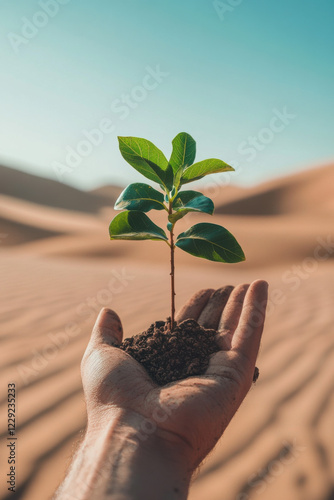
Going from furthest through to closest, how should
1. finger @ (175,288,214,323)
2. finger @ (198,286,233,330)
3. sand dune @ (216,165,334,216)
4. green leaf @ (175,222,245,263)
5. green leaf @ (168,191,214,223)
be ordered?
sand dune @ (216,165,334,216) < finger @ (175,288,214,323) < finger @ (198,286,233,330) < green leaf @ (175,222,245,263) < green leaf @ (168,191,214,223)

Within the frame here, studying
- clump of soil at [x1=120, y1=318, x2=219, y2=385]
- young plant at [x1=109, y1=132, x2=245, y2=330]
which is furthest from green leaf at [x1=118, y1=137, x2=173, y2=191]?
clump of soil at [x1=120, y1=318, x2=219, y2=385]

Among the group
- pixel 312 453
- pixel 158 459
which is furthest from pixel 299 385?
pixel 158 459

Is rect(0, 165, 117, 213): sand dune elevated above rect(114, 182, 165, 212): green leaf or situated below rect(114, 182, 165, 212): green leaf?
above

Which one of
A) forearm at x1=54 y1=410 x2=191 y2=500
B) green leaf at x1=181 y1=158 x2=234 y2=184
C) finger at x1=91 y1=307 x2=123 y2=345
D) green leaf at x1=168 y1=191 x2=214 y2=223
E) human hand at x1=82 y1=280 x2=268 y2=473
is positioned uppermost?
green leaf at x1=181 y1=158 x2=234 y2=184

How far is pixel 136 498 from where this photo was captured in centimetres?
131

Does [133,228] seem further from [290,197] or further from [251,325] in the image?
[290,197]

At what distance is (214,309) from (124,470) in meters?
1.35

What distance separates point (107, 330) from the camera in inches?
91.2

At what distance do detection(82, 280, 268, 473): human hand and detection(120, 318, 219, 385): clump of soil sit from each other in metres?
0.06

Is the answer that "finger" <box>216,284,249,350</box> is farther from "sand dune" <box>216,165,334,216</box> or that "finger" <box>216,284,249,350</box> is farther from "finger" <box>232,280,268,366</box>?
"sand dune" <box>216,165,334,216</box>

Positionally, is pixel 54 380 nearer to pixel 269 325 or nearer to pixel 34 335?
pixel 34 335

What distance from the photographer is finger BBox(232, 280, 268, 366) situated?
81.2 inches

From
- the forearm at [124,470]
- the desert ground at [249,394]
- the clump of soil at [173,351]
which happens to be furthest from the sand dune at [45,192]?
the forearm at [124,470]

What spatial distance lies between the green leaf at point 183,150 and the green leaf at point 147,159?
62 millimetres
